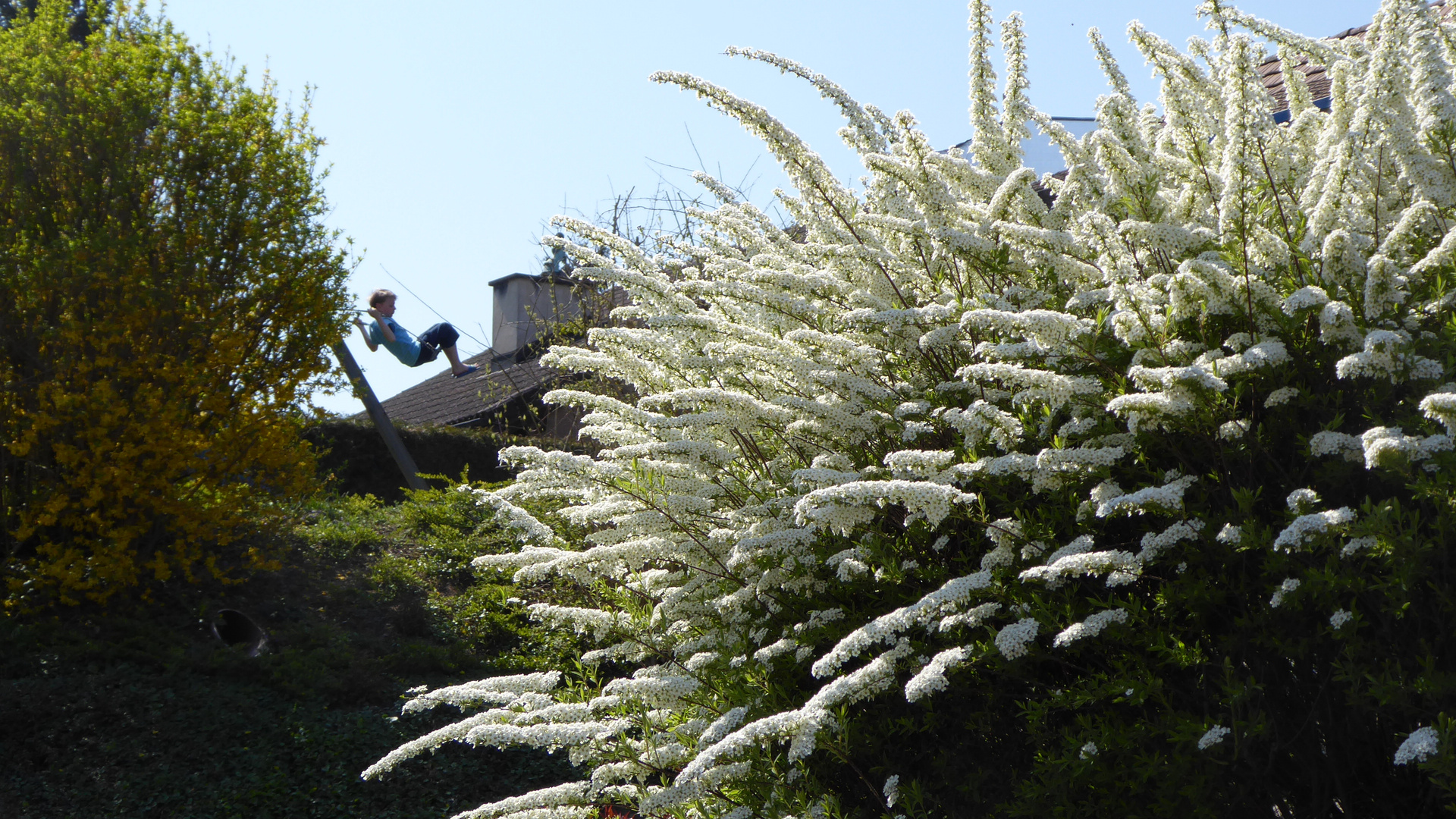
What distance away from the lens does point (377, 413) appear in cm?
845

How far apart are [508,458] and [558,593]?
8.91 feet

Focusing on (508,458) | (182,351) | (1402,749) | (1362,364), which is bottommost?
(1402,749)

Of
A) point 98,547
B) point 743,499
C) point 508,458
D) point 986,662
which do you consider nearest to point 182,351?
point 98,547

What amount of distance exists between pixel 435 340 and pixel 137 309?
12.5 feet

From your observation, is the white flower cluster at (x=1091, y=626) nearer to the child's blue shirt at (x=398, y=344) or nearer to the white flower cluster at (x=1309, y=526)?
the white flower cluster at (x=1309, y=526)

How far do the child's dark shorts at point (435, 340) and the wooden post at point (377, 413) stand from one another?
759mm

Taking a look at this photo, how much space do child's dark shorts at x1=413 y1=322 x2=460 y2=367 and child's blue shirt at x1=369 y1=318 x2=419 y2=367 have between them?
0.20ft

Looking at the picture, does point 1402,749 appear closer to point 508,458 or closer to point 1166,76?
point 1166,76

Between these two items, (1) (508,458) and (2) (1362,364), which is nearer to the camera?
(2) (1362,364)

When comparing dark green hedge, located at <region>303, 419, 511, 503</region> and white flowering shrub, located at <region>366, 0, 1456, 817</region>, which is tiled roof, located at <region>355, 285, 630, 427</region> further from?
white flowering shrub, located at <region>366, 0, 1456, 817</region>

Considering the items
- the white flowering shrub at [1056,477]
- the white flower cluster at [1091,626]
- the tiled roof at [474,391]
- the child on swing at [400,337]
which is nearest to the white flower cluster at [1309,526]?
the white flowering shrub at [1056,477]

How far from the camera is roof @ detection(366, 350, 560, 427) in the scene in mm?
13633

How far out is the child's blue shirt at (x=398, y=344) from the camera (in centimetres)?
902

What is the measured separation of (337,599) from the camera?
6.78 metres
